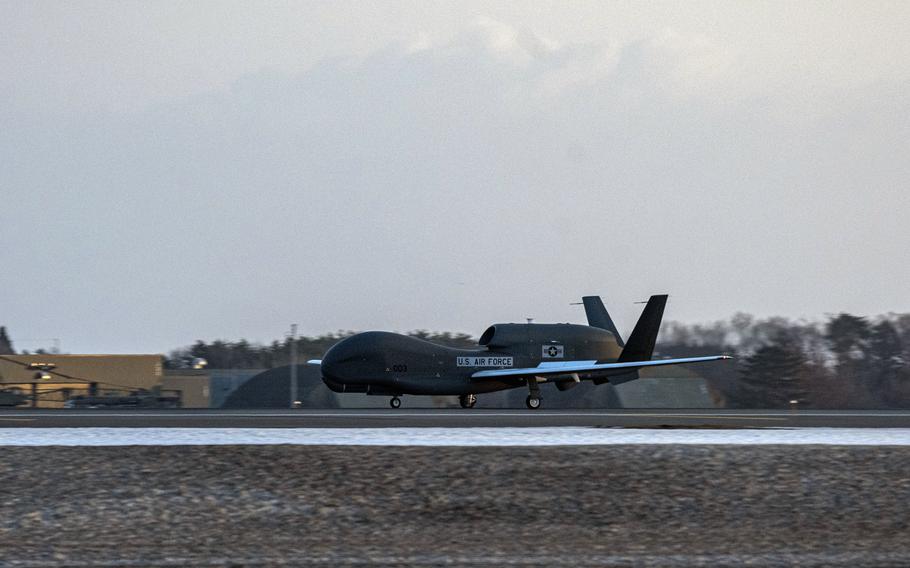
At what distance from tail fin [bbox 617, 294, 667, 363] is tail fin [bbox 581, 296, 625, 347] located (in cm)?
346

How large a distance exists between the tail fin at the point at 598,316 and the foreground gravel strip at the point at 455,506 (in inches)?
1419

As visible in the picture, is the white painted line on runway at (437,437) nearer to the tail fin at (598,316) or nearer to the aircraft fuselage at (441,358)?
the aircraft fuselage at (441,358)

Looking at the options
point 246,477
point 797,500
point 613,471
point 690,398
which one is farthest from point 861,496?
point 690,398

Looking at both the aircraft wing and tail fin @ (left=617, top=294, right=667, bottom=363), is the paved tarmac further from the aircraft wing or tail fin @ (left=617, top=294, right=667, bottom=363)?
tail fin @ (left=617, top=294, right=667, bottom=363)

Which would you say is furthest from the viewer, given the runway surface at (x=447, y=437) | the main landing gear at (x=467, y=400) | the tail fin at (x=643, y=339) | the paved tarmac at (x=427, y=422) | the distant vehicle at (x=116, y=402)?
the distant vehicle at (x=116, y=402)

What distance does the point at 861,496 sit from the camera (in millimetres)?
18516

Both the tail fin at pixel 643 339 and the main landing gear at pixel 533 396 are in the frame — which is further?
the tail fin at pixel 643 339

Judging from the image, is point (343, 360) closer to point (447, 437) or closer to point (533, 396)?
point (533, 396)

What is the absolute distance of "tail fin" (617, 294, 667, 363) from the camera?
175 ft

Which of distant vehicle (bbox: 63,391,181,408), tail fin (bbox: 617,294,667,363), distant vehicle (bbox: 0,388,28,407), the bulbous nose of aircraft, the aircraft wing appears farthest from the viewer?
distant vehicle (bbox: 63,391,181,408)

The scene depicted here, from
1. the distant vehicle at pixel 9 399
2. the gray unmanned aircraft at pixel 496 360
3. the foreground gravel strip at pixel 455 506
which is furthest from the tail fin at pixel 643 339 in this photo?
the foreground gravel strip at pixel 455 506

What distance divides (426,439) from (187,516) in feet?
22.7

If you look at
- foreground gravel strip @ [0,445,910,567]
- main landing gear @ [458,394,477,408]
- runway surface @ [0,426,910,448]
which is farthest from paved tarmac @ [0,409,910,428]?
main landing gear @ [458,394,477,408]

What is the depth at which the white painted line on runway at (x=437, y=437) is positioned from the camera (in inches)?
864
